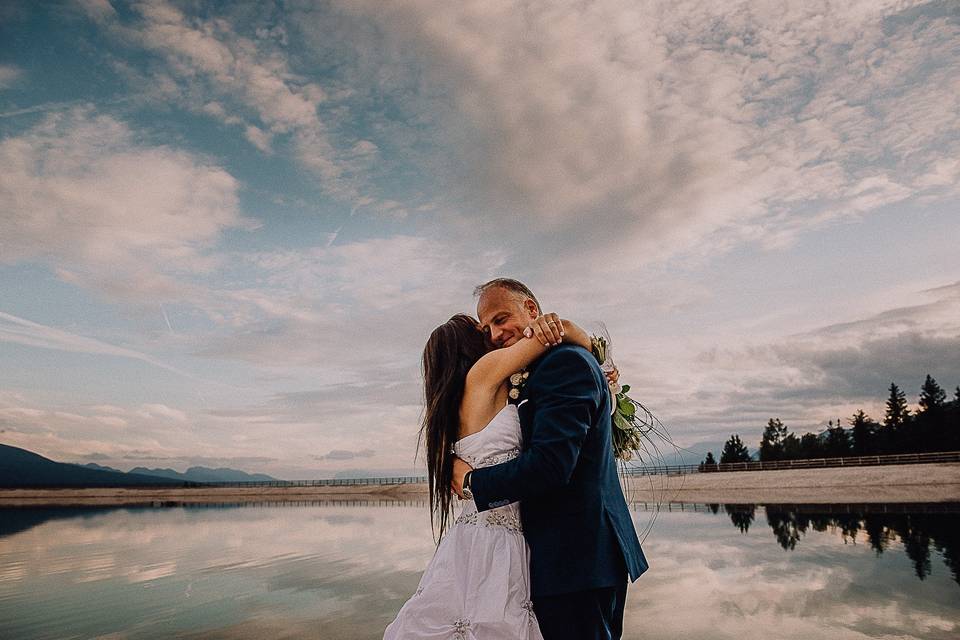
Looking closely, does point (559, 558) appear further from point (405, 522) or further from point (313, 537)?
point (405, 522)

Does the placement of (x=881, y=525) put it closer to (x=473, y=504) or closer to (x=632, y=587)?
(x=632, y=587)

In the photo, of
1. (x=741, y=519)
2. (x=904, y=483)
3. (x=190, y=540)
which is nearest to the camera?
(x=741, y=519)

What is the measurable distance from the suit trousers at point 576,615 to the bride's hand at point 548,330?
939 millimetres

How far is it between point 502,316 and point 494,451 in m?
0.64

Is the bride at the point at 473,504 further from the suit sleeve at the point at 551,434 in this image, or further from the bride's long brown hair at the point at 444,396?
the suit sleeve at the point at 551,434

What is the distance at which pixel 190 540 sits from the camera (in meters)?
24.9

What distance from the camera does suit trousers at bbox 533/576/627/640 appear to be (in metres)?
2.21

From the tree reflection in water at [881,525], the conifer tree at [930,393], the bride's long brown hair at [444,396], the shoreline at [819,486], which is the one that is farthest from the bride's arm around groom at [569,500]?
the conifer tree at [930,393]

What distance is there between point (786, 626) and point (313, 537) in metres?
19.9

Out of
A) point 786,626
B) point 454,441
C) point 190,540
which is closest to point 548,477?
point 454,441

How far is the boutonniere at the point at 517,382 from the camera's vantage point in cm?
248

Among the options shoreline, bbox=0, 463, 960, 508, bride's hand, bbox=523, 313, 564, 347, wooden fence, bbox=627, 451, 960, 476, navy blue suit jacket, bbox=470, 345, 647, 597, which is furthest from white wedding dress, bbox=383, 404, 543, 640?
wooden fence, bbox=627, 451, 960, 476

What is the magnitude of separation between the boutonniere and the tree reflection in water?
12.7 metres

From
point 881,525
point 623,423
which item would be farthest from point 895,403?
point 623,423
